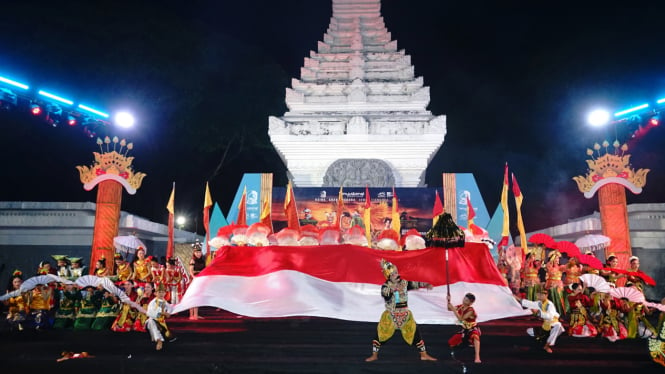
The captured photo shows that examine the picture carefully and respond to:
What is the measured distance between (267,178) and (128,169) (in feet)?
15.5

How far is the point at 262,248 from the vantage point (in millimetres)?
8305

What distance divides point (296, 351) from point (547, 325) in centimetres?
383

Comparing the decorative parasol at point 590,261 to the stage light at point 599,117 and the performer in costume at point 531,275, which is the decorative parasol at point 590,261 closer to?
the performer in costume at point 531,275

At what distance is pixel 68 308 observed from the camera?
845 centimetres

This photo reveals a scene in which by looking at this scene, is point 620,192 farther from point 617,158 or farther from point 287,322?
point 287,322

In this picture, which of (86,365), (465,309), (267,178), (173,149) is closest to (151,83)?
(173,149)

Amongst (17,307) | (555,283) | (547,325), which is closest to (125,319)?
(17,307)

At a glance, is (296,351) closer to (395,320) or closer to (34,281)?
(395,320)

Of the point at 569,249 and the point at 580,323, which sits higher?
the point at 569,249

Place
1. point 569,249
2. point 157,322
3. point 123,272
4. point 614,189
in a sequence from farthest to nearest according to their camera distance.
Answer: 1. point 614,189
2. point 123,272
3. point 569,249
4. point 157,322

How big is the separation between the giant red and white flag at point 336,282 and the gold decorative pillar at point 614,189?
18.6ft

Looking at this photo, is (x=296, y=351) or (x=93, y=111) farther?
(x=93, y=111)

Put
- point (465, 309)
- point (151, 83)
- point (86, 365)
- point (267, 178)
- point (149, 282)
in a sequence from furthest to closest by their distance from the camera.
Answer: point (151, 83), point (267, 178), point (149, 282), point (465, 309), point (86, 365)

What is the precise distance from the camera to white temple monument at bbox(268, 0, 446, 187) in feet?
53.9
